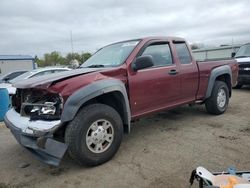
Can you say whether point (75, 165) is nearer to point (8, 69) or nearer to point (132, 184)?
point (132, 184)

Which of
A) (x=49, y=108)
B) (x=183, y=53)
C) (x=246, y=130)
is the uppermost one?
(x=183, y=53)

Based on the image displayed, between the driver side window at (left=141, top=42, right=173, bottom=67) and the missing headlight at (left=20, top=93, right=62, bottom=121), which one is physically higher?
the driver side window at (left=141, top=42, right=173, bottom=67)

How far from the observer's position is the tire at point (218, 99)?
5.83 m

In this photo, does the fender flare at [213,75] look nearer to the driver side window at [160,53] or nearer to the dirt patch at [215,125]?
the dirt patch at [215,125]

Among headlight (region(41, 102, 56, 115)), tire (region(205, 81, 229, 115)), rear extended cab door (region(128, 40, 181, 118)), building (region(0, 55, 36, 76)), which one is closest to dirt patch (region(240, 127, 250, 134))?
tire (region(205, 81, 229, 115))

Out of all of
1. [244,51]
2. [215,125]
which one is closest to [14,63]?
[244,51]

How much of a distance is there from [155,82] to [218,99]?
7.55 ft

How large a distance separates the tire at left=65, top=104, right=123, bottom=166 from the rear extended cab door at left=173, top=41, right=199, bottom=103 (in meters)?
1.87

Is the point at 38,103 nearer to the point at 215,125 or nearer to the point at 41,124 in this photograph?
the point at 41,124

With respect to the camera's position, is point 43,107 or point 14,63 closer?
point 43,107

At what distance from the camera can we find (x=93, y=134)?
351 centimetres

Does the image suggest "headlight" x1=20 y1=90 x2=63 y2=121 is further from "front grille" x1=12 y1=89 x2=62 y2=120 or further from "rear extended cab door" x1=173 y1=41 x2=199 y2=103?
"rear extended cab door" x1=173 y1=41 x2=199 y2=103

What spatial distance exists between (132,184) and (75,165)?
3.38ft

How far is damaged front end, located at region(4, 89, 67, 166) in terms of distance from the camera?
320cm
